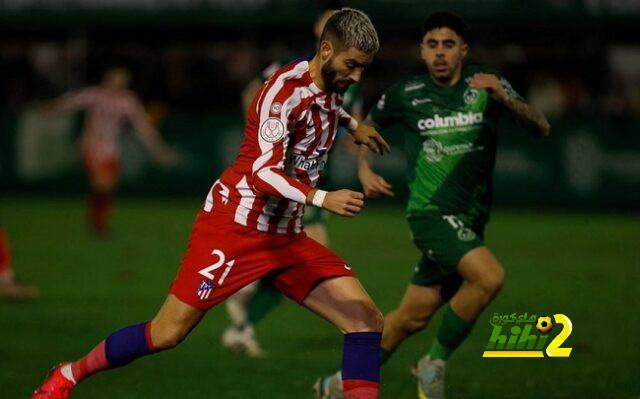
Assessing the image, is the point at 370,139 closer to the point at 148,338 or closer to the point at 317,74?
the point at 317,74

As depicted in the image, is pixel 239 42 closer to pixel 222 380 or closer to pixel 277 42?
pixel 277 42

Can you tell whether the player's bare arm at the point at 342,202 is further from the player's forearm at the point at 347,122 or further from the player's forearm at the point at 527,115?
the player's forearm at the point at 527,115

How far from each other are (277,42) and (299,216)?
19.0 metres

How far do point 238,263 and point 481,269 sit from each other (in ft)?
6.09

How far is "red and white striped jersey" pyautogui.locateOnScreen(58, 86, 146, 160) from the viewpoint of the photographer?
1978 centimetres

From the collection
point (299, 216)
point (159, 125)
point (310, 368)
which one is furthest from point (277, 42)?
point (299, 216)

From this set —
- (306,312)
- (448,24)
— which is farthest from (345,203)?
(306,312)

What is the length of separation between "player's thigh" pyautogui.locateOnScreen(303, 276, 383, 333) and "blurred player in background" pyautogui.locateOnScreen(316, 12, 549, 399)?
1.41 m

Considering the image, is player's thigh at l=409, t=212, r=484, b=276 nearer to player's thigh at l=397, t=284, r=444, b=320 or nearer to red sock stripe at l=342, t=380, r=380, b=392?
player's thigh at l=397, t=284, r=444, b=320

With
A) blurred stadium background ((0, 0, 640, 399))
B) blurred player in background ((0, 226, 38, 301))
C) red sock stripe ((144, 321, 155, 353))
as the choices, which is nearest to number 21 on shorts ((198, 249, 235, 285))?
red sock stripe ((144, 321, 155, 353))

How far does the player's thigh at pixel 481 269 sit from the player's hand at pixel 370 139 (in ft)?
3.60

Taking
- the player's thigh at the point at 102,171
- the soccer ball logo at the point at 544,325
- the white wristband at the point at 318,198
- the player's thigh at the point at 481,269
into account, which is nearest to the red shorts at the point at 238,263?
the white wristband at the point at 318,198

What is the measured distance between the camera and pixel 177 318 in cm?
680

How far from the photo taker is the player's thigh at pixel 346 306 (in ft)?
22.4
